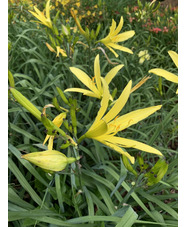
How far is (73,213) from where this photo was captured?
1027 mm

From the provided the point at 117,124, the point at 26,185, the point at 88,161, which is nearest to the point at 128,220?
the point at 117,124

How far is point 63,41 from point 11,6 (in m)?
1.28

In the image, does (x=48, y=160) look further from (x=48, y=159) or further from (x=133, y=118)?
(x=133, y=118)

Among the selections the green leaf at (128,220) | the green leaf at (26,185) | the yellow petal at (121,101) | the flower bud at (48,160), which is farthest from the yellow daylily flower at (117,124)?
the green leaf at (26,185)

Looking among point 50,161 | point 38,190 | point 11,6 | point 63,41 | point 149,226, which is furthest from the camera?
point 11,6

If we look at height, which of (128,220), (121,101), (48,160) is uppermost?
(121,101)

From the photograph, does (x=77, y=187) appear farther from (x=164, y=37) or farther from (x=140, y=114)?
(x=164, y=37)

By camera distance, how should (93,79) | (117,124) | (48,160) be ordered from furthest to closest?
(93,79) < (117,124) < (48,160)

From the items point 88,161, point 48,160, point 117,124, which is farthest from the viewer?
point 88,161

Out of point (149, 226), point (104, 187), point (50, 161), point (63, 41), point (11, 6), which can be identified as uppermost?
point (11, 6)

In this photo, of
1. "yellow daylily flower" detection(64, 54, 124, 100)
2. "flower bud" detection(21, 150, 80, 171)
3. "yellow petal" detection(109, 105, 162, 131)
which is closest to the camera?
"flower bud" detection(21, 150, 80, 171)

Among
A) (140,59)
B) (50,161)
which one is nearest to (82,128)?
(50,161)

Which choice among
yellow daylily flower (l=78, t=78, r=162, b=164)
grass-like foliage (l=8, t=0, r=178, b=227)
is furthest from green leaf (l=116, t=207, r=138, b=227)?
yellow daylily flower (l=78, t=78, r=162, b=164)

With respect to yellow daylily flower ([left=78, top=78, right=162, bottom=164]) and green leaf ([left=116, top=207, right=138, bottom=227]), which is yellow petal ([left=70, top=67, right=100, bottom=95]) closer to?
yellow daylily flower ([left=78, top=78, right=162, bottom=164])
